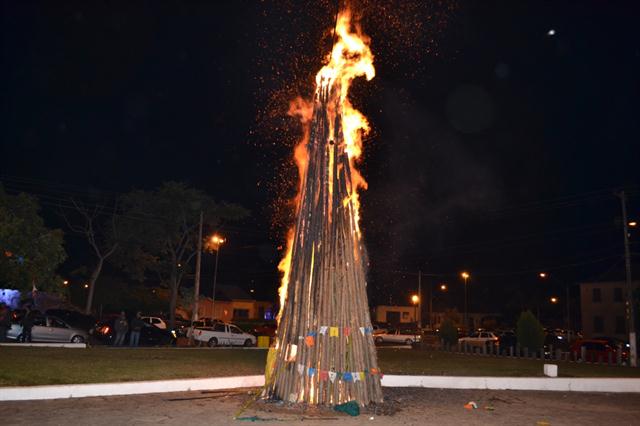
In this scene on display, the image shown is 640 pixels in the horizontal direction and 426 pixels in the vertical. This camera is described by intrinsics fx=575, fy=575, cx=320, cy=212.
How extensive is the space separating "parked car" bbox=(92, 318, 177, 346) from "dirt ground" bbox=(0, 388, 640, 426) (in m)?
16.9

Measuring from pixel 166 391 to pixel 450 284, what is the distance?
218 ft

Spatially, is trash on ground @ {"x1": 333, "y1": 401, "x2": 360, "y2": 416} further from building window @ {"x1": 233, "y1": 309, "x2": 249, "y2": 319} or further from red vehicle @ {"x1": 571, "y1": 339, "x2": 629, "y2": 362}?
building window @ {"x1": 233, "y1": 309, "x2": 249, "y2": 319}

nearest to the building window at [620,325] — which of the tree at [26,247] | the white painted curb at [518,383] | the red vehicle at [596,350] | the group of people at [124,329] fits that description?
the red vehicle at [596,350]

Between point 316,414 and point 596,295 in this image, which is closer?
point 316,414

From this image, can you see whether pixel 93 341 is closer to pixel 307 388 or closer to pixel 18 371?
pixel 18 371

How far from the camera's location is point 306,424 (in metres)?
9.15

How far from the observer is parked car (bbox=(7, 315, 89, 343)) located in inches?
981

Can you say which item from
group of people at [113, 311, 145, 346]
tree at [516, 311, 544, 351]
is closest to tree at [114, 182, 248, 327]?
group of people at [113, 311, 145, 346]

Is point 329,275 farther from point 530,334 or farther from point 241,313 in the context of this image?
point 241,313

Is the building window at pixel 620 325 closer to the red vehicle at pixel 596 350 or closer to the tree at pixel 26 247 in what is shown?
the red vehicle at pixel 596 350

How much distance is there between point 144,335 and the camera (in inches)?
1130

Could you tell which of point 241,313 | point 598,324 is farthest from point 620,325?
point 241,313

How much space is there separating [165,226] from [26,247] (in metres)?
17.2

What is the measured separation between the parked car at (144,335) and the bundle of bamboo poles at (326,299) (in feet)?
62.8
